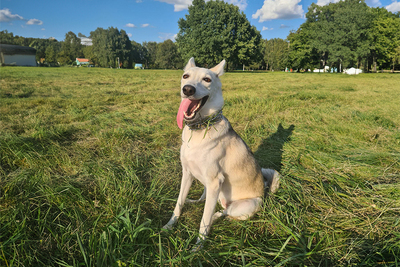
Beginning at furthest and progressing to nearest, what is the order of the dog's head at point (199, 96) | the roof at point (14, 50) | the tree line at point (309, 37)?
the roof at point (14, 50)
the tree line at point (309, 37)
the dog's head at point (199, 96)

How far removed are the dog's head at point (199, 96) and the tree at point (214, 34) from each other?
130 ft

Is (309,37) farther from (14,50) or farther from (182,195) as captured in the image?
(14,50)

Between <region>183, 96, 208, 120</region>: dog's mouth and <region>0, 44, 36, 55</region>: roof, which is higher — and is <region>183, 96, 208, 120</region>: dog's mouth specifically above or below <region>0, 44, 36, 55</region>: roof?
below

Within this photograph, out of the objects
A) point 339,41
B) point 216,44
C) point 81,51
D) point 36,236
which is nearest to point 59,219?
point 36,236

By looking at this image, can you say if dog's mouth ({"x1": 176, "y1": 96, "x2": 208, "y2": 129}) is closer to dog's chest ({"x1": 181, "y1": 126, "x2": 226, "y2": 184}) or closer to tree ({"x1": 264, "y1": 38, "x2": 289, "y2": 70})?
dog's chest ({"x1": 181, "y1": 126, "x2": 226, "y2": 184})

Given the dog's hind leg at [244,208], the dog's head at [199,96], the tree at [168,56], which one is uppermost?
the tree at [168,56]

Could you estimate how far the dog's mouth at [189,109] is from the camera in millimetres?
2219

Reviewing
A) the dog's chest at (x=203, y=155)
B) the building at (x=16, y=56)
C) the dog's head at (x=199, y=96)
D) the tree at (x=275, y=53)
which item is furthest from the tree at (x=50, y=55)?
the dog's chest at (x=203, y=155)

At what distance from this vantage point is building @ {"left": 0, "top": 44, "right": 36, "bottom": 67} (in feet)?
184

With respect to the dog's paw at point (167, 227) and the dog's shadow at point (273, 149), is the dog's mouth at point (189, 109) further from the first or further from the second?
the dog's shadow at point (273, 149)

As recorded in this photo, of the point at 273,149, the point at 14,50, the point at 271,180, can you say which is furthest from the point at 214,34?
the point at 14,50

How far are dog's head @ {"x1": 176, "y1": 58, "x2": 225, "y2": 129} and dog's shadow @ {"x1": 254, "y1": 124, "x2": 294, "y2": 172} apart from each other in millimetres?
2066

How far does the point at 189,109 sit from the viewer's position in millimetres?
2271

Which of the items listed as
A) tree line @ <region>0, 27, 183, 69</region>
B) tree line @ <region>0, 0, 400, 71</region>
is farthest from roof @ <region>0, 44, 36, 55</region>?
tree line @ <region>0, 0, 400, 71</region>
